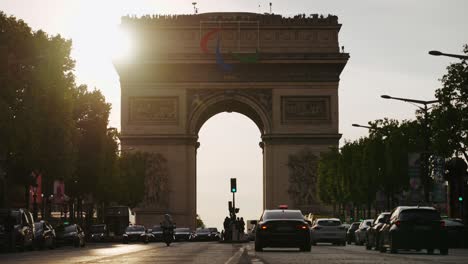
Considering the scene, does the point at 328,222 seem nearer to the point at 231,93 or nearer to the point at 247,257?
the point at 247,257

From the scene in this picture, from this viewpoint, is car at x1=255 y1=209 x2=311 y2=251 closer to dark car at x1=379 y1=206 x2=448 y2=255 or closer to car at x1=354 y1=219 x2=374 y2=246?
dark car at x1=379 y1=206 x2=448 y2=255

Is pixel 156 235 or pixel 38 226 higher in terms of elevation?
pixel 156 235

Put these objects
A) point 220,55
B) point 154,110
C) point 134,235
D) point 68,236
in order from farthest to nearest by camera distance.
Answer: point 154,110
point 220,55
point 134,235
point 68,236

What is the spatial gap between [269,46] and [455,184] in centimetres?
3409

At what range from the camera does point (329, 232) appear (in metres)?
62.8

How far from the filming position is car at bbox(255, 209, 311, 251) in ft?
135

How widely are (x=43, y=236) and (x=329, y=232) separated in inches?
620

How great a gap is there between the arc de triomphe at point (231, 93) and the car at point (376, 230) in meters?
52.2

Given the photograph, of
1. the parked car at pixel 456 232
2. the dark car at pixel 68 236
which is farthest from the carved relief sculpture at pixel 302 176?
the parked car at pixel 456 232

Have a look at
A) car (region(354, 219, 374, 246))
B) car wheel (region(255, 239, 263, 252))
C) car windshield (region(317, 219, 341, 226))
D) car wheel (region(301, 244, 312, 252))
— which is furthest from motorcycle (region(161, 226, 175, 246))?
car wheel (region(301, 244, 312, 252))

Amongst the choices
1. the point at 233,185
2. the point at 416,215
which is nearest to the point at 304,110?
the point at 233,185

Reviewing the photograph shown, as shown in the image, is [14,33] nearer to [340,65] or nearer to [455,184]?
[455,184]

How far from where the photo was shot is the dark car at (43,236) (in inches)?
2170

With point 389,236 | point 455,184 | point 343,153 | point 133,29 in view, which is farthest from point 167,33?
point 389,236
